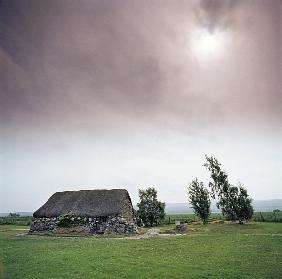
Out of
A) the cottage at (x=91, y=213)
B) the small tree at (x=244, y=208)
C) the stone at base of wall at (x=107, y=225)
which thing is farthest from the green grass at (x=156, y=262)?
the small tree at (x=244, y=208)

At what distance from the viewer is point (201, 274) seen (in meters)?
16.3

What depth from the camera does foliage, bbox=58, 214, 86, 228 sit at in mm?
43397

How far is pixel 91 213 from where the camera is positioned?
43.7 m

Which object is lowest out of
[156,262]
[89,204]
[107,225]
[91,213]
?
[156,262]

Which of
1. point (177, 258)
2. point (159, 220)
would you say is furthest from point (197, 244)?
point (159, 220)

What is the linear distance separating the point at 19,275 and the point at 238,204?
42.8 meters

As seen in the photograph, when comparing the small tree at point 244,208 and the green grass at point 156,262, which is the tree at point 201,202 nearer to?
the small tree at point 244,208

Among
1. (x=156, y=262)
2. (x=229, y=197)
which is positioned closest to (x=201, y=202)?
(x=229, y=197)

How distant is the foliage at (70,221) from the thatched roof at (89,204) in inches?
26.4

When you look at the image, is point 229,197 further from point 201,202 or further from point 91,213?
point 91,213

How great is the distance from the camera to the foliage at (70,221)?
4340 cm

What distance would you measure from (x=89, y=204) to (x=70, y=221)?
3.67 meters

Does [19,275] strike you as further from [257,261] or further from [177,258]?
[257,261]

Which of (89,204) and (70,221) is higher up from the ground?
(89,204)
